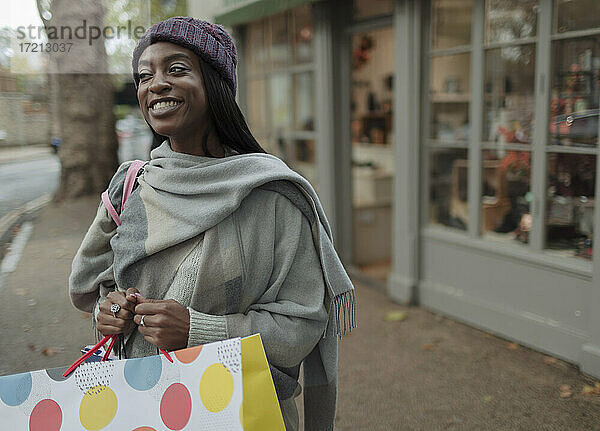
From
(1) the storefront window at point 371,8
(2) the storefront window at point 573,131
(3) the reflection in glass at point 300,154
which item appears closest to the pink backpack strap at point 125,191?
(2) the storefront window at point 573,131

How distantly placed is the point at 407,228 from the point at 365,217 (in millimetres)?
1442

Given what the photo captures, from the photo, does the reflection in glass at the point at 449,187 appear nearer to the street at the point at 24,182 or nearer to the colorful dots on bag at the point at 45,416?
the street at the point at 24,182

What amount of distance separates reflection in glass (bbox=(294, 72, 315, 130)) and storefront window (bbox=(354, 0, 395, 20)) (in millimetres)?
756

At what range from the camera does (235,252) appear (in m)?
1.43

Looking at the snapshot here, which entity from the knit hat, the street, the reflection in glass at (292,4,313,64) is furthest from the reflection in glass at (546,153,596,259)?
the street

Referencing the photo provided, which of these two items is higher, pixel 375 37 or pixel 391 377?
pixel 375 37

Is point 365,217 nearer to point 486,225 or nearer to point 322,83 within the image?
point 322,83

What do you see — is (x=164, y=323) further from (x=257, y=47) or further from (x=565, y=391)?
(x=257, y=47)

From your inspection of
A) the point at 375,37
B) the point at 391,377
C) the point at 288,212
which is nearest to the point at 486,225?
the point at 391,377

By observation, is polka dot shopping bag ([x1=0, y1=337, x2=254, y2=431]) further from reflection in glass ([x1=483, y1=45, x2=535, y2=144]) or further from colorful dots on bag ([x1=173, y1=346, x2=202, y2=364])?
reflection in glass ([x1=483, y1=45, x2=535, y2=144])

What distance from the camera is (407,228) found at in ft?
17.3

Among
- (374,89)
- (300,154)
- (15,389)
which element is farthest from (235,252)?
(374,89)

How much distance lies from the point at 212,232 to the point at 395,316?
3.90 meters

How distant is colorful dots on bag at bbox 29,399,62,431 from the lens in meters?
1.30
